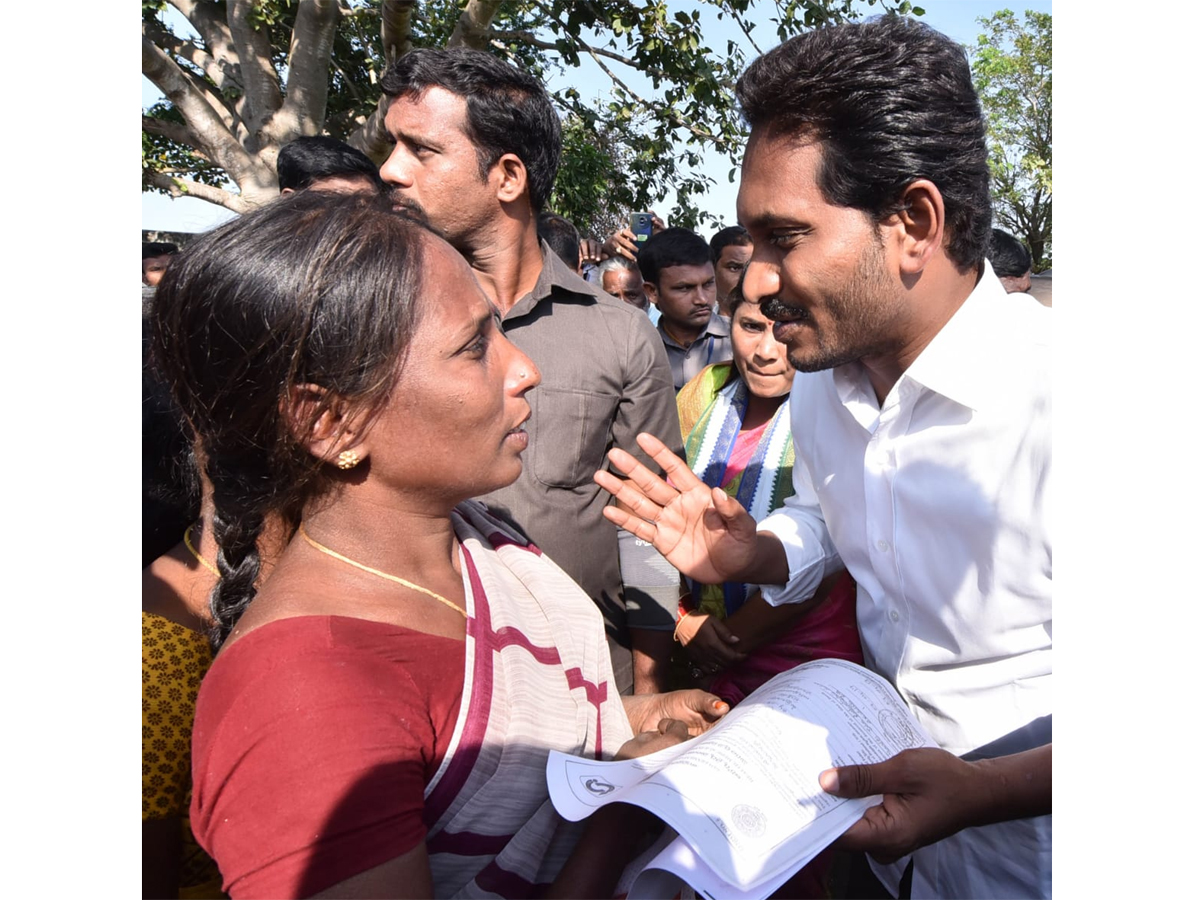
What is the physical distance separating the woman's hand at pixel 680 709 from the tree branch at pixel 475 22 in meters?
5.43

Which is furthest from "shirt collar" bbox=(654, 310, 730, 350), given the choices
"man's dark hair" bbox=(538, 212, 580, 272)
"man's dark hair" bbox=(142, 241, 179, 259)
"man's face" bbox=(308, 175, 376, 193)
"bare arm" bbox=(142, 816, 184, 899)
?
"bare arm" bbox=(142, 816, 184, 899)

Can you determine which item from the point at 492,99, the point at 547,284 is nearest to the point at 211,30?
the point at 492,99

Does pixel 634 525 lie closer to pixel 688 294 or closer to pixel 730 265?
pixel 688 294

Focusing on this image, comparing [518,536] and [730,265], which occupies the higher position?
[730,265]

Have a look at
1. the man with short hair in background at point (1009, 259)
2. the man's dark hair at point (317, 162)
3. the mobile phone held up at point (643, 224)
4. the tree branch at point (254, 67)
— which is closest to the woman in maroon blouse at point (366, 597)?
the man's dark hair at point (317, 162)

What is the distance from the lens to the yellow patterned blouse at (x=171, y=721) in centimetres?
152

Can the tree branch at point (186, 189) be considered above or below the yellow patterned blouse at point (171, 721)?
above

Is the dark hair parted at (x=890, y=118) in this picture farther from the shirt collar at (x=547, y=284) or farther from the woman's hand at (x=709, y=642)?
the woman's hand at (x=709, y=642)

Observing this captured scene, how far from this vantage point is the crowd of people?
49.9 inches

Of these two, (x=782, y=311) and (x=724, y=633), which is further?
(x=724, y=633)

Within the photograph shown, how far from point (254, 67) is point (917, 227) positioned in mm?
7534

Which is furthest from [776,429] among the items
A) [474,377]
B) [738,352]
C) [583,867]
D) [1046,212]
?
[1046,212]

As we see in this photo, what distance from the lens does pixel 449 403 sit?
5.04ft

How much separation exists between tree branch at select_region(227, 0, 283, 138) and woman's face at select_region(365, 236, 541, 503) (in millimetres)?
7291
